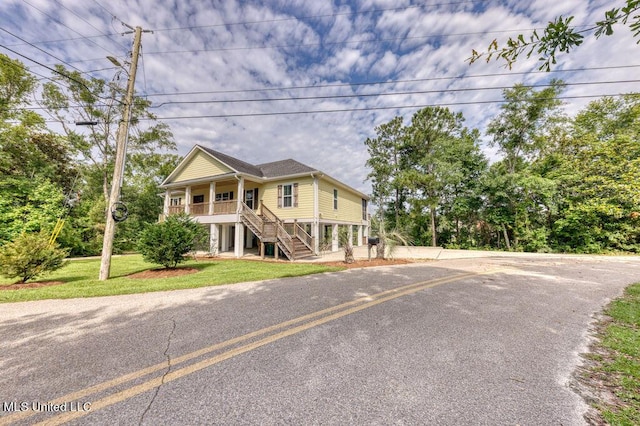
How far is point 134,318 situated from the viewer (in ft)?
13.5

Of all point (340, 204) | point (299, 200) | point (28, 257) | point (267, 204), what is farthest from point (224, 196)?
point (28, 257)

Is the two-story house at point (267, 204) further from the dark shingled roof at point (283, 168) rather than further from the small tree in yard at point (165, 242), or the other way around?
the small tree in yard at point (165, 242)

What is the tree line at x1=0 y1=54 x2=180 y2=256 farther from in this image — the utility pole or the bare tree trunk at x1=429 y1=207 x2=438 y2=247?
the bare tree trunk at x1=429 y1=207 x2=438 y2=247

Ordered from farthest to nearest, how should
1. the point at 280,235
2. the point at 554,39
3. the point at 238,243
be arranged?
the point at 238,243 → the point at 280,235 → the point at 554,39

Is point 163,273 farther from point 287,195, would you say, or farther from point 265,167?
point 265,167

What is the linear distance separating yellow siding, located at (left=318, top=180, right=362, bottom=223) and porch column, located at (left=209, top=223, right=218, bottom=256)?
7674 mm

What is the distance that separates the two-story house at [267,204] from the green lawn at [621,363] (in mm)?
10899

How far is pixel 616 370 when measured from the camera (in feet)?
8.65

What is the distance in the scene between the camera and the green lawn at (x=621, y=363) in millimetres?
1996

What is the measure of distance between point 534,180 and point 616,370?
62.5ft

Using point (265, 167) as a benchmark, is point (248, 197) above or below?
below

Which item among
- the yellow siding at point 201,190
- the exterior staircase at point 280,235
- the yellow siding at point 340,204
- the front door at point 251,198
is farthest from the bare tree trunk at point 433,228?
the yellow siding at point 201,190

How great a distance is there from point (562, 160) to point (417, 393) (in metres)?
24.1

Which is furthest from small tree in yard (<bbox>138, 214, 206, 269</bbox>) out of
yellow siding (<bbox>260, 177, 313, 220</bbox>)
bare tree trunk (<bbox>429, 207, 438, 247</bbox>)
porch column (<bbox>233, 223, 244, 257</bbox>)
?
bare tree trunk (<bbox>429, 207, 438, 247</bbox>)
